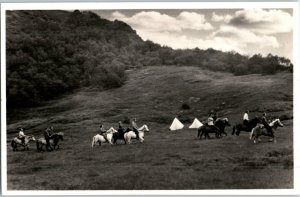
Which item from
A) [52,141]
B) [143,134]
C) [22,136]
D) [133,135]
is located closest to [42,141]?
[52,141]

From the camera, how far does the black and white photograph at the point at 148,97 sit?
3123 cm

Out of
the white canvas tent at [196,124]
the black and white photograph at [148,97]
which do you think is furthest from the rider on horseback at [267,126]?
the white canvas tent at [196,124]

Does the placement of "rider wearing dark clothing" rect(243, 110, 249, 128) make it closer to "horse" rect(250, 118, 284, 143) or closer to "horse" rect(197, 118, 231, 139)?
"horse" rect(250, 118, 284, 143)

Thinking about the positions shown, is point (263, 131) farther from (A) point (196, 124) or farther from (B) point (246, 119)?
(A) point (196, 124)

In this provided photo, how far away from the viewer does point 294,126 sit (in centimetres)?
3192

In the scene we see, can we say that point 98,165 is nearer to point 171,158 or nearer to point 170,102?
point 171,158

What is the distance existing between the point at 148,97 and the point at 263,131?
24.6ft

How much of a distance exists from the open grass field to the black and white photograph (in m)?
0.06

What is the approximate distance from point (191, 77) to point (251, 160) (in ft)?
22.4

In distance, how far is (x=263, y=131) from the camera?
3200 cm

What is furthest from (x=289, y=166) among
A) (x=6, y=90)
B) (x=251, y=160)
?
(x=6, y=90)

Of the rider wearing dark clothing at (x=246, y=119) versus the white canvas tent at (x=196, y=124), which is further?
the white canvas tent at (x=196, y=124)

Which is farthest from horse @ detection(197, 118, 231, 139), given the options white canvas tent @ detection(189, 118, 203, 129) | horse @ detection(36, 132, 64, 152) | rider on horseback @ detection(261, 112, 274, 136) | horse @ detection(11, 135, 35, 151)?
horse @ detection(11, 135, 35, 151)

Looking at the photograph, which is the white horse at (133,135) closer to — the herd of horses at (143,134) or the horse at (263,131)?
the herd of horses at (143,134)
